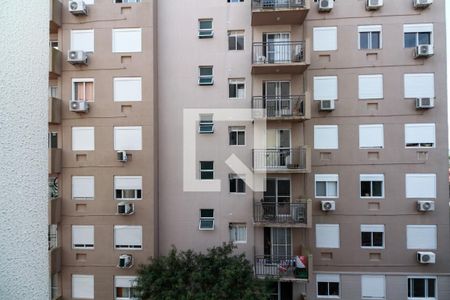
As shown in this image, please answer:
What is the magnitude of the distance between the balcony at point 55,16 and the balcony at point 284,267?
1086 centimetres

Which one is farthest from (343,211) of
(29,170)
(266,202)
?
(29,170)

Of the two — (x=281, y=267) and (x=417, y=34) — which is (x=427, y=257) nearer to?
(x=281, y=267)

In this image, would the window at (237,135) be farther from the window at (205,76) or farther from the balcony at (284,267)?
the balcony at (284,267)

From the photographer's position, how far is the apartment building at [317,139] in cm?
978

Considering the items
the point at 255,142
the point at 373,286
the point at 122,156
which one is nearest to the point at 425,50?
the point at 255,142

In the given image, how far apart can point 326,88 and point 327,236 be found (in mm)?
5274

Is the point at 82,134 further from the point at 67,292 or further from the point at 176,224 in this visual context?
the point at 67,292

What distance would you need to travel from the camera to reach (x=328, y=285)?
10.0 metres

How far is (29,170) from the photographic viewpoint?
61.1 inches

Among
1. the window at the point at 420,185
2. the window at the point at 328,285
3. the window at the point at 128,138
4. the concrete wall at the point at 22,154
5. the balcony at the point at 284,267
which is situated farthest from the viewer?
the window at the point at 128,138

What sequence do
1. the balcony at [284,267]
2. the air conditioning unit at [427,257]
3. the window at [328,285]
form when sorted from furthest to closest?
1. the window at [328,285]
2. the air conditioning unit at [427,257]
3. the balcony at [284,267]

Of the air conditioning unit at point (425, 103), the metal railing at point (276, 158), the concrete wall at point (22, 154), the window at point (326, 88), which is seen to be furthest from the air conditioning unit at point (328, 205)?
the concrete wall at point (22, 154)

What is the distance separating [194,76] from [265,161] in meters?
4.03

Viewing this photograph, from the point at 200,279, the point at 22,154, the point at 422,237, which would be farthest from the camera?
the point at 422,237
